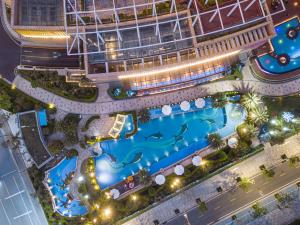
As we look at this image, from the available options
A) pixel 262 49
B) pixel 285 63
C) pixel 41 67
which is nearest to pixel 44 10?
pixel 41 67

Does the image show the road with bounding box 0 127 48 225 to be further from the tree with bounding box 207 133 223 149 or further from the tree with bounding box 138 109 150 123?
the tree with bounding box 207 133 223 149

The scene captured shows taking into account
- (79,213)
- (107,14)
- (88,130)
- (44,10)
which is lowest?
(79,213)

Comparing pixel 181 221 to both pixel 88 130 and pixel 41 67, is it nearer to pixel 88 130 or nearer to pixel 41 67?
pixel 88 130

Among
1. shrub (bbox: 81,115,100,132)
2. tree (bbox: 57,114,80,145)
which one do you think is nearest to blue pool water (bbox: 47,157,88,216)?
tree (bbox: 57,114,80,145)

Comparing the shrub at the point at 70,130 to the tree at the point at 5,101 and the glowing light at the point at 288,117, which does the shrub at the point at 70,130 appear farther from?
the glowing light at the point at 288,117

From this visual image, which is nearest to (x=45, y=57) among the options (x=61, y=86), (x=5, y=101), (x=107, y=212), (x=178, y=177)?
(x=61, y=86)

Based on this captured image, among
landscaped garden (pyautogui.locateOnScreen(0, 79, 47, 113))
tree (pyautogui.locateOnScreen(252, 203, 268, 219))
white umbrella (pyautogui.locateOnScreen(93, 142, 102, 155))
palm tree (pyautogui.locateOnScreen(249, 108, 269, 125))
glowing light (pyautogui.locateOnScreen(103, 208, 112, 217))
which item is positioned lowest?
tree (pyautogui.locateOnScreen(252, 203, 268, 219))

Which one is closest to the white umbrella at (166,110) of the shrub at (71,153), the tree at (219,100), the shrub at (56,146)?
the tree at (219,100)
